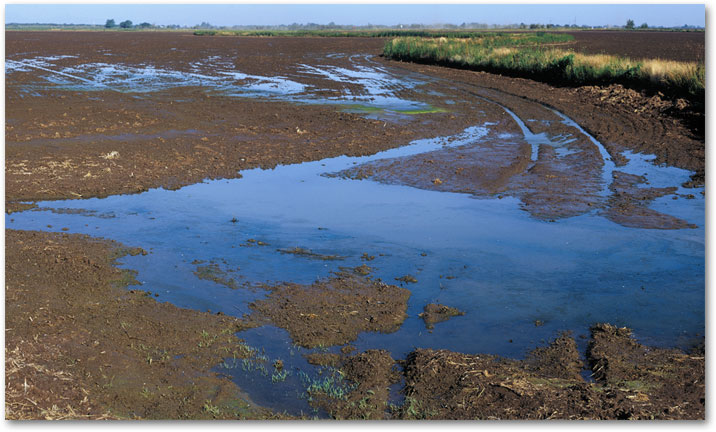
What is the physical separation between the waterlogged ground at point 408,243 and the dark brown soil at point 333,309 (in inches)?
0.9

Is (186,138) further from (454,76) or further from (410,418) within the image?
(454,76)

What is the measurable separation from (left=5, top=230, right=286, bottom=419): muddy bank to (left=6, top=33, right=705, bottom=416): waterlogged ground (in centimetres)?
31

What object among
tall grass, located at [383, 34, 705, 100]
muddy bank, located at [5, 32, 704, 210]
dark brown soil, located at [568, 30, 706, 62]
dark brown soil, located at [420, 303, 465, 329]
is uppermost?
dark brown soil, located at [568, 30, 706, 62]

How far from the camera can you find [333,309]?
23.0ft

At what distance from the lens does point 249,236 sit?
9.41m

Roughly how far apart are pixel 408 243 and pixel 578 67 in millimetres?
20263

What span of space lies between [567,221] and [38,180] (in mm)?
8801

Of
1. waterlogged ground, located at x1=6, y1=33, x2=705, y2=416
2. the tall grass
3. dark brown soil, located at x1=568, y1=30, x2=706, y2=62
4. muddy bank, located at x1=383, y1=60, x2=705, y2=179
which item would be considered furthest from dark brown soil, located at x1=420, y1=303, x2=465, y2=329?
dark brown soil, located at x1=568, y1=30, x2=706, y2=62

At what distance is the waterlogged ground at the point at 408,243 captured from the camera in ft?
21.6

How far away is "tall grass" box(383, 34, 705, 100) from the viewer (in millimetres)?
20812

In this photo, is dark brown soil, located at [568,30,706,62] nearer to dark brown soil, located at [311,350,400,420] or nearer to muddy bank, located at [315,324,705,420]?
muddy bank, located at [315,324,705,420]

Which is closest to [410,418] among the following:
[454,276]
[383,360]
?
[383,360]

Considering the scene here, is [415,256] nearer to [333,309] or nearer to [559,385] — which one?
[333,309]

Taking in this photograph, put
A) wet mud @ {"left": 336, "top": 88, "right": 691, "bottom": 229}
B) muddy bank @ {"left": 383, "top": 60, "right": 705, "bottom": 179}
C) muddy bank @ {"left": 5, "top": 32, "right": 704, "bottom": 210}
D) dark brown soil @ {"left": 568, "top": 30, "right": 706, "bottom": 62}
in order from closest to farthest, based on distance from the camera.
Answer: wet mud @ {"left": 336, "top": 88, "right": 691, "bottom": 229} < muddy bank @ {"left": 5, "top": 32, "right": 704, "bottom": 210} < muddy bank @ {"left": 383, "top": 60, "right": 705, "bottom": 179} < dark brown soil @ {"left": 568, "top": 30, "right": 706, "bottom": 62}
